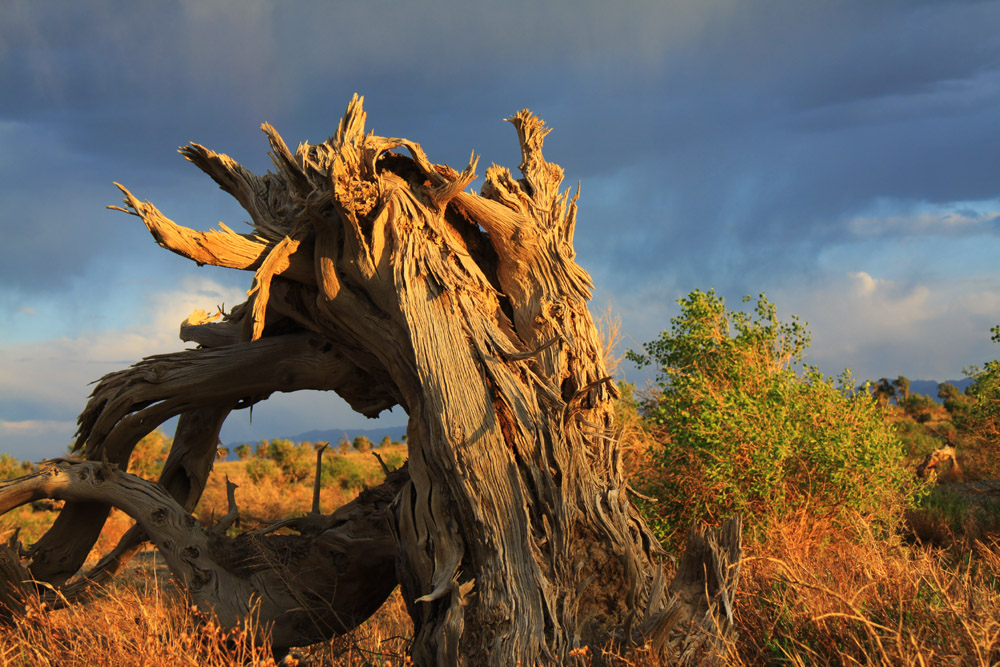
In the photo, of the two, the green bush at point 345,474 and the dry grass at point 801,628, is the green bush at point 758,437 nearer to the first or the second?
the dry grass at point 801,628

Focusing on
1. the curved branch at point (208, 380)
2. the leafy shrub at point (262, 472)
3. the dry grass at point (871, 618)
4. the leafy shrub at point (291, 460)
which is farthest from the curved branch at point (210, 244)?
the leafy shrub at point (291, 460)

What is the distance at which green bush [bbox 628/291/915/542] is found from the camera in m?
9.43

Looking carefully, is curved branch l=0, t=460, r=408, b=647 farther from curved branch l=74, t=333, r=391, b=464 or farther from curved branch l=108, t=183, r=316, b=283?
curved branch l=108, t=183, r=316, b=283

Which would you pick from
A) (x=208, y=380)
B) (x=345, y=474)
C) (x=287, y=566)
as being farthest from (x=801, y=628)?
(x=345, y=474)

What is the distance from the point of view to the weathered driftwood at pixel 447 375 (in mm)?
4938

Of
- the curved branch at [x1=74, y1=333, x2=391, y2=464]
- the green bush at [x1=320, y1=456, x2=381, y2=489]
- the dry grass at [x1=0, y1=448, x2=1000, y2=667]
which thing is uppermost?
the curved branch at [x1=74, y1=333, x2=391, y2=464]

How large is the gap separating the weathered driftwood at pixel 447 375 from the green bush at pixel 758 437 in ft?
13.1

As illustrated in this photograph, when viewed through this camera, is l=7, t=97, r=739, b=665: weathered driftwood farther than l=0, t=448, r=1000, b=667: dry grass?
Yes

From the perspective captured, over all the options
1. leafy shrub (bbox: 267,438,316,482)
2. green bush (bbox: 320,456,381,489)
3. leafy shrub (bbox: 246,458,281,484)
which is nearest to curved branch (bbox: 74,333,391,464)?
green bush (bbox: 320,456,381,489)

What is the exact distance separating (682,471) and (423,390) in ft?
18.3

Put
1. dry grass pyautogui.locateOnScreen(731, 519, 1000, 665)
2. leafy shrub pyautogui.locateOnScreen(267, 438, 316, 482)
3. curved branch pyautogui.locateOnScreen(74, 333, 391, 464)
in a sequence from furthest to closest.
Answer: leafy shrub pyautogui.locateOnScreen(267, 438, 316, 482)
curved branch pyautogui.locateOnScreen(74, 333, 391, 464)
dry grass pyautogui.locateOnScreen(731, 519, 1000, 665)

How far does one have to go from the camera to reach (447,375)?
219 inches

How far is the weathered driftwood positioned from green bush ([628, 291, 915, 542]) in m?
Answer: 3.99

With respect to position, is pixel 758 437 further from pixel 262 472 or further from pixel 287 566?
pixel 262 472
